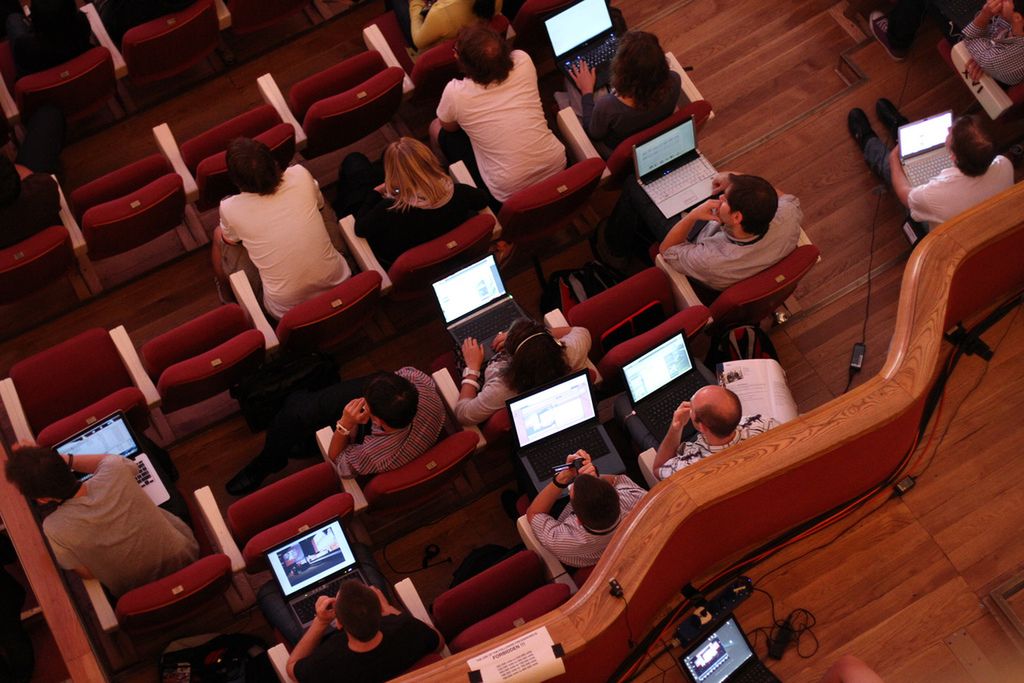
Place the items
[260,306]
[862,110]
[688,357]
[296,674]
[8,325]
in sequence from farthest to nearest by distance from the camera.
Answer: [862,110] < [8,325] < [260,306] < [688,357] < [296,674]

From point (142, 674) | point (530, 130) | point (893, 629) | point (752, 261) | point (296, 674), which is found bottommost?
point (893, 629)

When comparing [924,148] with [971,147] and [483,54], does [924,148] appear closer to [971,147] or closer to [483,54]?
[971,147]

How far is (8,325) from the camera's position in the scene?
4984 millimetres

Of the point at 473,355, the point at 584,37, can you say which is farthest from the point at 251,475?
the point at 584,37

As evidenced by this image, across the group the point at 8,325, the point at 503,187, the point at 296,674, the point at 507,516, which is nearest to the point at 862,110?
the point at 503,187

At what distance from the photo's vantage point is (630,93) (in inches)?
186

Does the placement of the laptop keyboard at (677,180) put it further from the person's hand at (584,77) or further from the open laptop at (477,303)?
the open laptop at (477,303)

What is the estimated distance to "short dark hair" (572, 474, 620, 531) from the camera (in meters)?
3.68

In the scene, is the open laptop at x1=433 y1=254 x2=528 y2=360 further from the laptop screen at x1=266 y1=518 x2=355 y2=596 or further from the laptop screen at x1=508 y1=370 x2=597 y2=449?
the laptop screen at x1=266 y1=518 x2=355 y2=596

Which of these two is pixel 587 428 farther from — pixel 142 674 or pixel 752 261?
pixel 142 674

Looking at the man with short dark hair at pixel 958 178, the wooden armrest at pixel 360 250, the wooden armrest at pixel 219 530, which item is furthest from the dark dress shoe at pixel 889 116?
the wooden armrest at pixel 219 530

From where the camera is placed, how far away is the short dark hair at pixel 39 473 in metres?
3.73

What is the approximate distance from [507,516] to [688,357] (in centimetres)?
96

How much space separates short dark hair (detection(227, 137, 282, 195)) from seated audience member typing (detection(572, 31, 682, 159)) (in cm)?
137
